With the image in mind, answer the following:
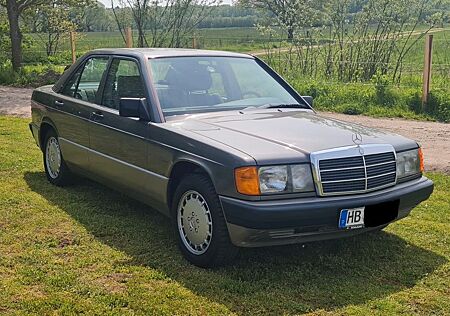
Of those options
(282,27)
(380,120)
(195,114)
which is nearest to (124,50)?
(195,114)

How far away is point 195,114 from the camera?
511cm

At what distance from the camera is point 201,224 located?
4.46 m

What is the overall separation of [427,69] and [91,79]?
8095 millimetres

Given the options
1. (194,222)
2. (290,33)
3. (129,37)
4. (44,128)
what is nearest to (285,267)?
(194,222)

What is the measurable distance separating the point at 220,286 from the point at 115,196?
2613 millimetres

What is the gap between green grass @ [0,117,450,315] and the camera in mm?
3857

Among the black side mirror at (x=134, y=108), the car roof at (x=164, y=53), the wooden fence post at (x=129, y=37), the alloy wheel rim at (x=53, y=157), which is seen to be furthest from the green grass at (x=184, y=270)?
the wooden fence post at (x=129, y=37)

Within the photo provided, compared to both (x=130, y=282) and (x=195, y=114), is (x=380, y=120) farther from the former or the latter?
(x=130, y=282)

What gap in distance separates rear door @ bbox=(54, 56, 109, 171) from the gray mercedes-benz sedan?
20 millimetres

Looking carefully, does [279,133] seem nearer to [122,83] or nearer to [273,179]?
[273,179]

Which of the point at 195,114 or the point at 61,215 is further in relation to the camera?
the point at 61,215

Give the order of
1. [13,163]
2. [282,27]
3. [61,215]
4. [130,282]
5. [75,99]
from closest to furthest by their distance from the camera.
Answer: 1. [130,282]
2. [61,215]
3. [75,99]
4. [13,163]
5. [282,27]

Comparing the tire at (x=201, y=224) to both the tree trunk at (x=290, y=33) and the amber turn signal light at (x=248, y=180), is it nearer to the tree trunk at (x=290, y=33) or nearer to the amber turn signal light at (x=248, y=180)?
the amber turn signal light at (x=248, y=180)

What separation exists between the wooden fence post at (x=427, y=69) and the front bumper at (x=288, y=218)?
858 cm
